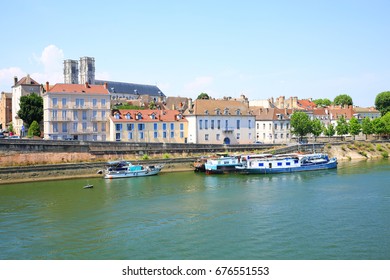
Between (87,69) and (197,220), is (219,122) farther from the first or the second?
(87,69)

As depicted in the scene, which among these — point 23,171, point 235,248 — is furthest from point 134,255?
point 23,171

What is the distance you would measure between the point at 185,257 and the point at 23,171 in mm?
30368

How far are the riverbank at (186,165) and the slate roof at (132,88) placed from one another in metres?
69.9

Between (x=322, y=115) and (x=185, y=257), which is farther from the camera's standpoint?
(x=322, y=115)

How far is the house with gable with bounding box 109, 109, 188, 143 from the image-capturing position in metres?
61.4

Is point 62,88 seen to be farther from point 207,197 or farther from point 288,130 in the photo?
point 288,130

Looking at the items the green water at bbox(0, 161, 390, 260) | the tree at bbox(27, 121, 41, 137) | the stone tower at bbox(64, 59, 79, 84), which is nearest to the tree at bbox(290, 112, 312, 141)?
the green water at bbox(0, 161, 390, 260)

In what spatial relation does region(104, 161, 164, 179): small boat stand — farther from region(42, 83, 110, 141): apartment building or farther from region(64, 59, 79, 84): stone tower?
region(64, 59, 79, 84): stone tower

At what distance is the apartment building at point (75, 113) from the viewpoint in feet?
197

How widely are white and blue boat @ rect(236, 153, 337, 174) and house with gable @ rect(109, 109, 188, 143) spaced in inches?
534

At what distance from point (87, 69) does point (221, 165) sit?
302 ft

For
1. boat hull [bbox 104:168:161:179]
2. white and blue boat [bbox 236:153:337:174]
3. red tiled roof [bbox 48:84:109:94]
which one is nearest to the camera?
boat hull [bbox 104:168:161:179]

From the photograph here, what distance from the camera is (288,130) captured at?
7938 cm

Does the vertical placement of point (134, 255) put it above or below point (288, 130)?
below
